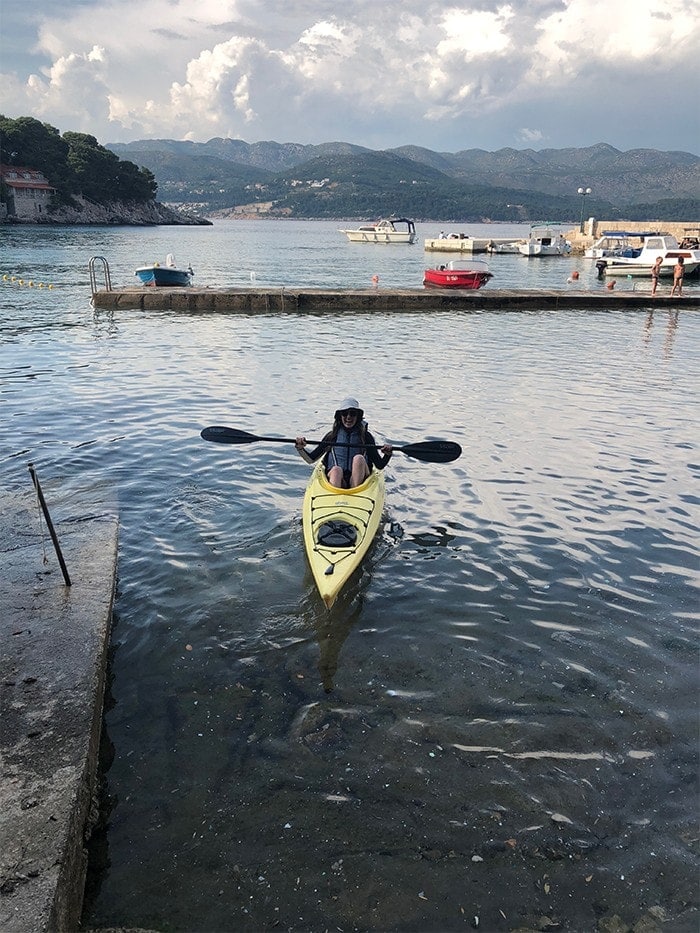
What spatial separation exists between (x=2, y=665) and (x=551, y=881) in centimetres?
508

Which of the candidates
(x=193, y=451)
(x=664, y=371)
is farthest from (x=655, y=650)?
(x=664, y=371)

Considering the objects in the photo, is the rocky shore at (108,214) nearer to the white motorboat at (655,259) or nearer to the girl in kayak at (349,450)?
the white motorboat at (655,259)

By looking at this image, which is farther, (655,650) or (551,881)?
(655,650)

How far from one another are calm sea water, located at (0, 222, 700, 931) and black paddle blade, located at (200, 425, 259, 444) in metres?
0.86

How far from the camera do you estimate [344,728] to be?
631 centimetres

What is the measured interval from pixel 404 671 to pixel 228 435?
6.15 metres

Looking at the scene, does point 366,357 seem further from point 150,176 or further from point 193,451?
point 150,176

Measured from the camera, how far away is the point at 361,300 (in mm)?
34688

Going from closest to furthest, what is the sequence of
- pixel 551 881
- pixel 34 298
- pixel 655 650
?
pixel 551 881, pixel 655 650, pixel 34 298

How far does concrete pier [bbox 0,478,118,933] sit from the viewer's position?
14.0 feet

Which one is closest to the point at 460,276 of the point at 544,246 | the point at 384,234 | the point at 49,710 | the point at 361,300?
the point at 361,300

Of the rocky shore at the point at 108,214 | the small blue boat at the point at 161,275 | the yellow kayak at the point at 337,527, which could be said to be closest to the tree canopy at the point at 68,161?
the rocky shore at the point at 108,214

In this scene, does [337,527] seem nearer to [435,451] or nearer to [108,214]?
[435,451]

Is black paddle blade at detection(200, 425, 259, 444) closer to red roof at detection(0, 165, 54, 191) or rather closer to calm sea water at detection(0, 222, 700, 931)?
calm sea water at detection(0, 222, 700, 931)
